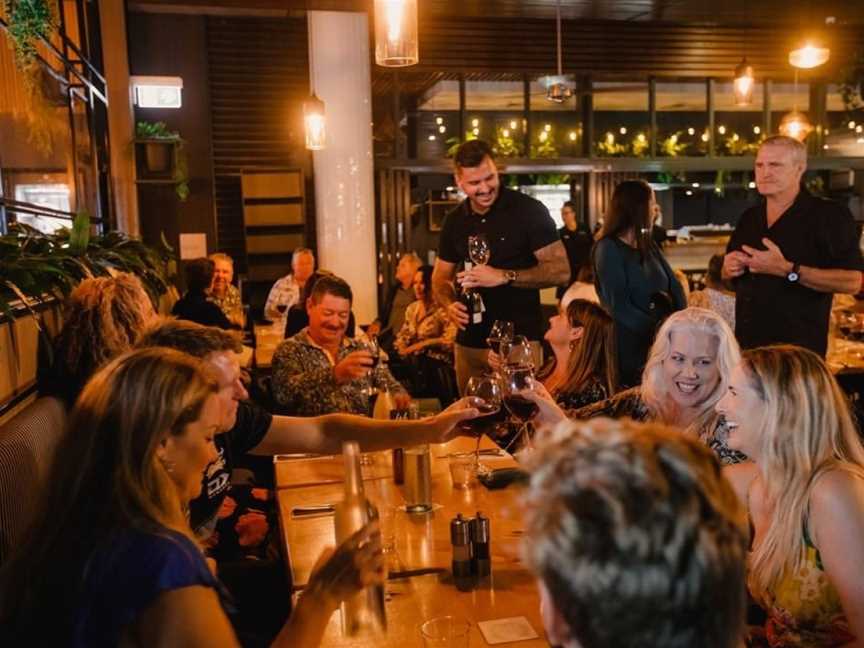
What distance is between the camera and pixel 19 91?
15.9 feet

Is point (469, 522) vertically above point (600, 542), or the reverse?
point (600, 542)

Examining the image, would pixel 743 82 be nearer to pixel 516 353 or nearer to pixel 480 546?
pixel 516 353

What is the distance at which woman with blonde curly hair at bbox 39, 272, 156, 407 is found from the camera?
9.50ft

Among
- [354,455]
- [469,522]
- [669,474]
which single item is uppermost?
[669,474]

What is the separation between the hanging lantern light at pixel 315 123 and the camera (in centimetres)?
678

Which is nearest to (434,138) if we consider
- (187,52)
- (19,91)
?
(187,52)

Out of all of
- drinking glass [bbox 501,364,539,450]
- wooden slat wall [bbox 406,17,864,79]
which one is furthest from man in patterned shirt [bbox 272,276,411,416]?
wooden slat wall [bbox 406,17,864,79]

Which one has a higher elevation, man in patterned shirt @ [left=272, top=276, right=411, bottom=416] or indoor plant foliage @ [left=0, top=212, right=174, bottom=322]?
indoor plant foliage @ [left=0, top=212, right=174, bottom=322]

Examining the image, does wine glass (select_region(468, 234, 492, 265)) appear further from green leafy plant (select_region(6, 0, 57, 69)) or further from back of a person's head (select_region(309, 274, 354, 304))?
green leafy plant (select_region(6, 0, 57, 69))

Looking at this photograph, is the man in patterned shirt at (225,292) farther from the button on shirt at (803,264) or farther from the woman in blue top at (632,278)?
the button on shirt at (803,264)

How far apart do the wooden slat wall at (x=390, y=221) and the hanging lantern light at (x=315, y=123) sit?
2.68 m

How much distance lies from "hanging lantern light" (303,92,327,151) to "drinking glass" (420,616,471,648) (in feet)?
18.9

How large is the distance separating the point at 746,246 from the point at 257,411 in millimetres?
2213

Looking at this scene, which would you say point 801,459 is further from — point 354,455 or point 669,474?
point 669,474
